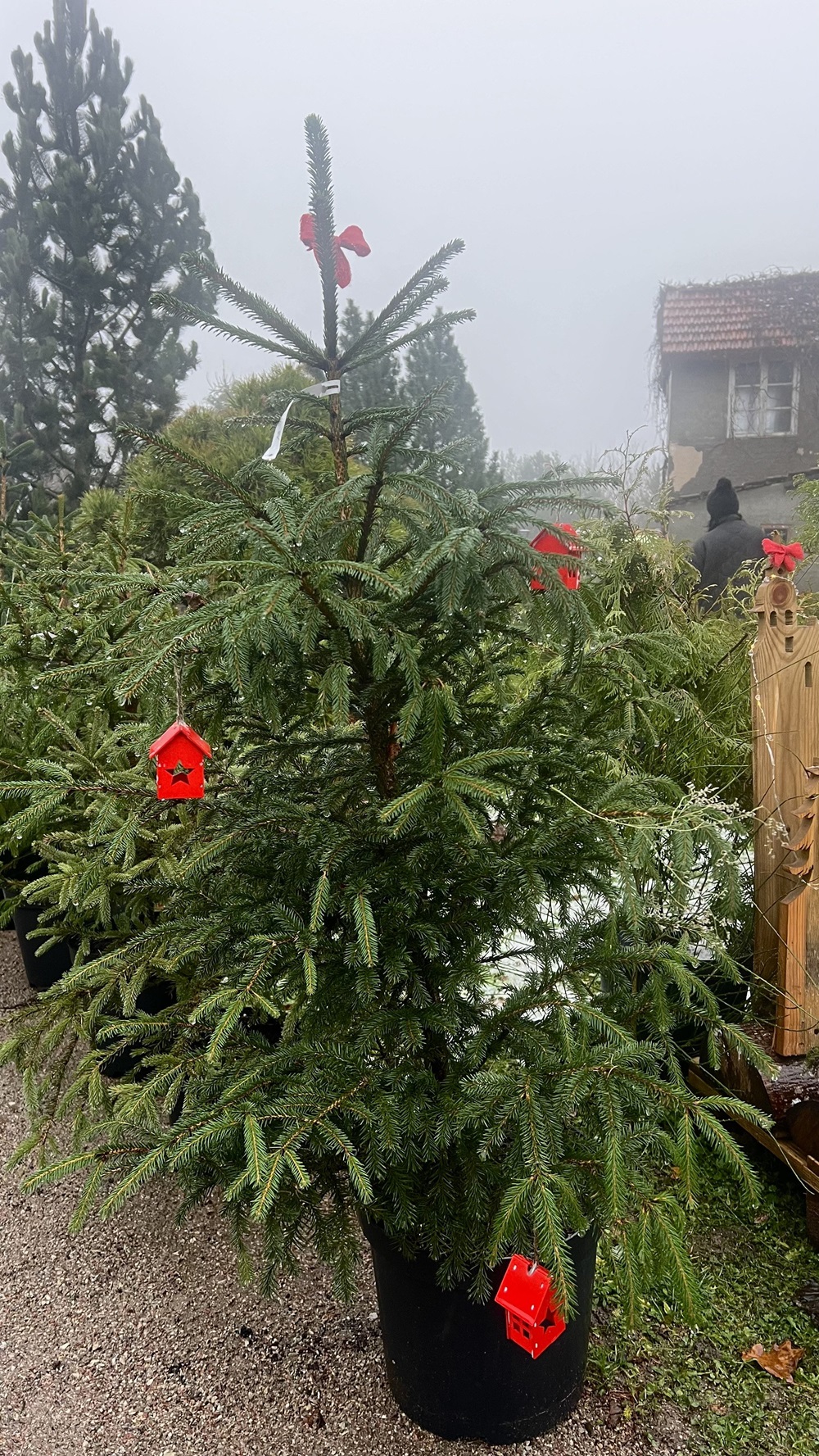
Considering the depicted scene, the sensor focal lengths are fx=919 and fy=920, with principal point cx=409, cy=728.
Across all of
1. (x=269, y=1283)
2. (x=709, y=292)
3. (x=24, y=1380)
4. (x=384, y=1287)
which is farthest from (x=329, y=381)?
(x=709, y=292)

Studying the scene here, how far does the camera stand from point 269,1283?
116 cm

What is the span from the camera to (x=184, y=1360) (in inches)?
61.6

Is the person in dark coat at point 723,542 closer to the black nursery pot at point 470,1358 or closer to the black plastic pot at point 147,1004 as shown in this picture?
the black plastic pot at point 147,1004

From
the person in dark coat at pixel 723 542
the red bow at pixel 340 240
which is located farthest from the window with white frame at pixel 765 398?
the red bow at pixel 340 240

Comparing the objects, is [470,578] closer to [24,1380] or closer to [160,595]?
[160,595]

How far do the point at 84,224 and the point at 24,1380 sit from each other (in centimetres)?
903

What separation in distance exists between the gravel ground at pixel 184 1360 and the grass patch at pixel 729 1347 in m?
0.05

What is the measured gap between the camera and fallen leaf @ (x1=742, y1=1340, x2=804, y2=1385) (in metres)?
1.46

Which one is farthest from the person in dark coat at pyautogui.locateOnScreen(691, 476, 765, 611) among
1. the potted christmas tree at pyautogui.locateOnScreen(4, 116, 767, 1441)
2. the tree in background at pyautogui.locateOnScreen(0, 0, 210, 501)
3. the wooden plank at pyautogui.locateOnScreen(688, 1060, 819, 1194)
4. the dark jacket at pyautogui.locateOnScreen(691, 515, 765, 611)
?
the tree in background at pyautogui.locateOnScreen(0, 0, 210, 501)

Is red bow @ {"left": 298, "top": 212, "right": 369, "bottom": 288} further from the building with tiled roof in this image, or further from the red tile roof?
the red tile roof

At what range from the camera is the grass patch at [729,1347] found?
1.36m

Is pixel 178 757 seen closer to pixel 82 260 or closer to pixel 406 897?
pixel 406 897

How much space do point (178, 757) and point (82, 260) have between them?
8.74m

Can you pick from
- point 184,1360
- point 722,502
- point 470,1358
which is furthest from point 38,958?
point 722,502
